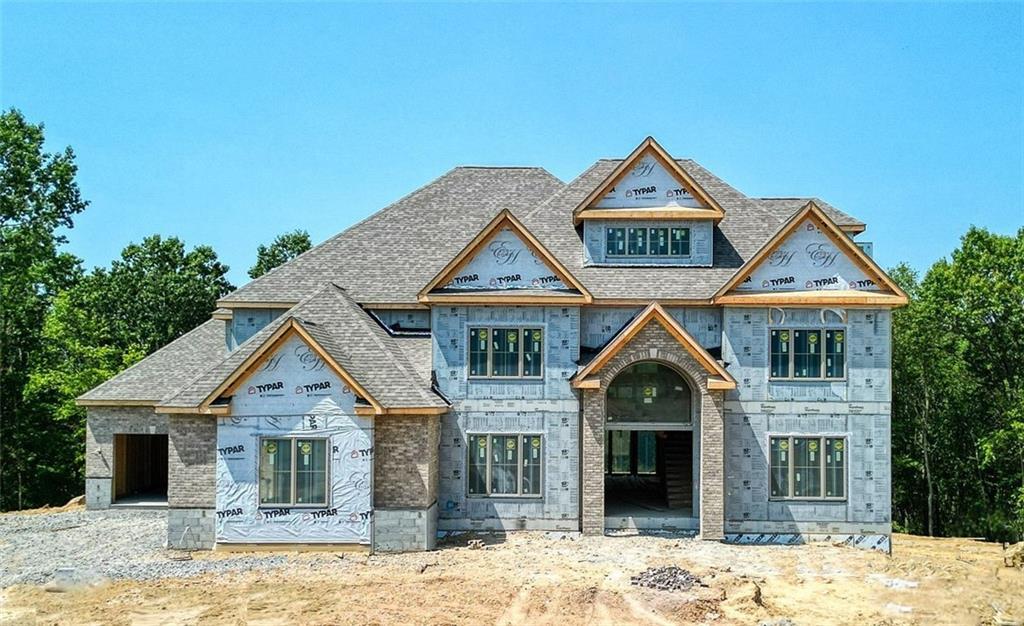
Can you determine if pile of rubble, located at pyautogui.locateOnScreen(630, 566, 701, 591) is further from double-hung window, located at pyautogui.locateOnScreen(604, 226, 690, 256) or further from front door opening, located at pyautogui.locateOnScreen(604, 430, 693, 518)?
double-hung window, located at pyautogui.locateOnScreen(604, 226, 690, 256)

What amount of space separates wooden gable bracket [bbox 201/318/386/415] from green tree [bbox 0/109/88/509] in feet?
77.3

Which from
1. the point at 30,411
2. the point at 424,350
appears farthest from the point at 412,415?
the point at 30,411

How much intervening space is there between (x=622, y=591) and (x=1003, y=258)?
98.8 ft

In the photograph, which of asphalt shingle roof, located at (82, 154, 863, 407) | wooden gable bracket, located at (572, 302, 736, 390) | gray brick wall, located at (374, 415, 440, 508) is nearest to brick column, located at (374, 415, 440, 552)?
gray brick wall, located at (374, 415, 440, 508)

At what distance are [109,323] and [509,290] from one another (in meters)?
32.5

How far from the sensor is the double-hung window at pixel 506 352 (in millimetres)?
20969

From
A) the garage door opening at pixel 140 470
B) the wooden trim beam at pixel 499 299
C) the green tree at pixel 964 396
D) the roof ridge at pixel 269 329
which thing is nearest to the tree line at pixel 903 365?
the green tree at pixel 964 396

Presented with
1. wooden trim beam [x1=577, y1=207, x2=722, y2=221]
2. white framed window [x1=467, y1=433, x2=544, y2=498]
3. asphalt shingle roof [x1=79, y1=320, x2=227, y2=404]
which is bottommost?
white framed window [x1=467, y1=433, x2=544, y2=498]

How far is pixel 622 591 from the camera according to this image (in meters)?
15.0

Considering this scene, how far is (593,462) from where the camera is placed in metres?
20.2

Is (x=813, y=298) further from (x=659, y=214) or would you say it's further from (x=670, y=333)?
(x=659, y=214)

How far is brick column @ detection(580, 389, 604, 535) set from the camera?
65.9 ft

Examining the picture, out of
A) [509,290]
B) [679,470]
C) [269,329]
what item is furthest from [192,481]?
[679,470]

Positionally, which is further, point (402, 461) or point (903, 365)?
point (903, 365)
